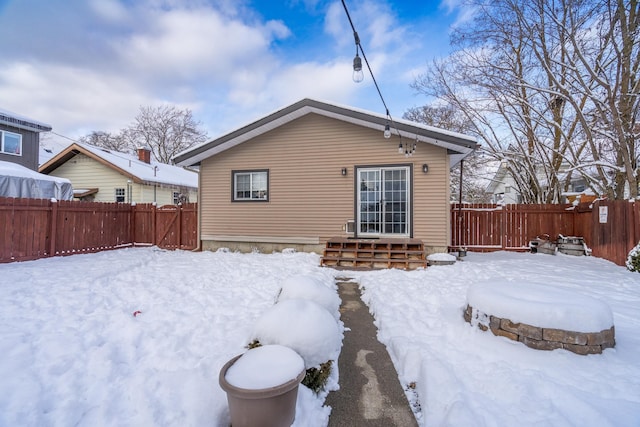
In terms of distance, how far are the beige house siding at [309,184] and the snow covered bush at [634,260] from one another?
3.43m

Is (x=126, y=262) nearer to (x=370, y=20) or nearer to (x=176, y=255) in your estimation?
(x=176, y=255)

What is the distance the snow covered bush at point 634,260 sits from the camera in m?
5.77

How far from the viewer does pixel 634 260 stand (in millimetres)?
5832

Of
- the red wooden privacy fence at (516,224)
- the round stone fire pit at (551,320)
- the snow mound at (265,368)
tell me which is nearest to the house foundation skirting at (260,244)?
the red wooden privacy fence at (516,224)

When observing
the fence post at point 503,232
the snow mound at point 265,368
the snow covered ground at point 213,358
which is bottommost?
the snow covered ground at point 213,358

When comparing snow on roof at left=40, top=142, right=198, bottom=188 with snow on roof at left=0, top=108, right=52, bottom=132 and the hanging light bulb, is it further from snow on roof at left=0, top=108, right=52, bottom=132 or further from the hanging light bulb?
the hanging light bulb

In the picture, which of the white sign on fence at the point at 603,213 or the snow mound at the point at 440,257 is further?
the white sign on fence at the point at 603,213

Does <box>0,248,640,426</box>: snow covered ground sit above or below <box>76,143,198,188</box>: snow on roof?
below

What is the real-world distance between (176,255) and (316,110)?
5859 mm

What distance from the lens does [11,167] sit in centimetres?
981

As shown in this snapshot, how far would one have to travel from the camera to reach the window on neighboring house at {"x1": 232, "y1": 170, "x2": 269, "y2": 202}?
29.2 ft

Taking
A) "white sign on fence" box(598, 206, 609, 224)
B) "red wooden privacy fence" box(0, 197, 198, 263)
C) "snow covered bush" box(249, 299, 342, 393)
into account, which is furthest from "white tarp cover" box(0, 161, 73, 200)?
"white sign on fence" box(598, 206, 609, 224)

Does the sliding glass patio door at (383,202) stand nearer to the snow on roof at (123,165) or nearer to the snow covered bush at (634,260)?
the snow covered bush at (634,260)

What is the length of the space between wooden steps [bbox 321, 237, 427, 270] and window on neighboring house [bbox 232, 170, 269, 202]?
9.38ft
